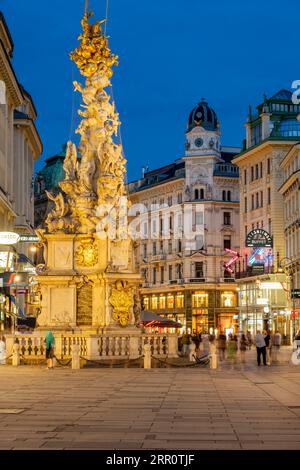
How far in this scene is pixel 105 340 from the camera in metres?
42.1

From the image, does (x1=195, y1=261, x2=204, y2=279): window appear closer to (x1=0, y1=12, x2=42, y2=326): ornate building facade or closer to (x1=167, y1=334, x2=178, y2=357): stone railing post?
(x1=0, y1=12, x2=42, y2=326): ornate building facade

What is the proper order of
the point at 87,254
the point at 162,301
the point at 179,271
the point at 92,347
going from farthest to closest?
the point at 162,301
the point at 179,271
the point at 87,254
the point at 92,347

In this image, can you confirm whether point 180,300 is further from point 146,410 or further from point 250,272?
point 146,410

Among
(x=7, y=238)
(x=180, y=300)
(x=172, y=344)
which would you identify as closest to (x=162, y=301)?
(x=180, y=300)

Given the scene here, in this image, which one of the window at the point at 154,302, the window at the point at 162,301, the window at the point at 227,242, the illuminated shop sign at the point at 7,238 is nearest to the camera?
the illuminated shop sign at the point at 7,238

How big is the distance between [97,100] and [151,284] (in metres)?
107

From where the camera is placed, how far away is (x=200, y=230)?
465 feet

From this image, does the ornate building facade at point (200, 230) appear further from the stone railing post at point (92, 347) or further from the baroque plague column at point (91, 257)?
the stone railing post at point (92, 347)

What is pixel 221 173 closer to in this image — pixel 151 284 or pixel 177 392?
pixel 151 284

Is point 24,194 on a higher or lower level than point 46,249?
higher

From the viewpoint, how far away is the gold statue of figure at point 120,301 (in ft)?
142

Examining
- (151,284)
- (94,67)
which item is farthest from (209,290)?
(94,67)

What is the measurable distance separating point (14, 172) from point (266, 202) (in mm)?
30754

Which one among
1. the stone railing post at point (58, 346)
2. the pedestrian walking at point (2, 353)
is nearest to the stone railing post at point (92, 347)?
the stone railing post at point (58, 346)
